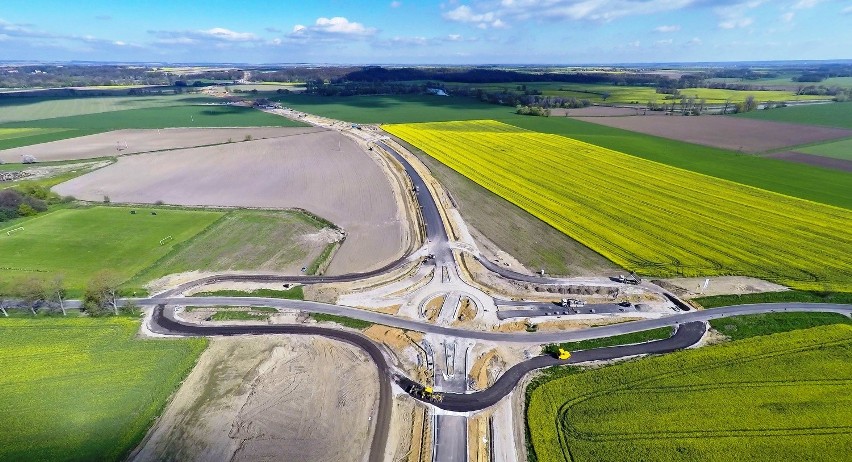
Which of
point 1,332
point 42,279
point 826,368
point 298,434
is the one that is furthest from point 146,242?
point 826,368

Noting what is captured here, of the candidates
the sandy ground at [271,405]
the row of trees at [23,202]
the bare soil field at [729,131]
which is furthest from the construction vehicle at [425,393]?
the bare soil field at [729,131]

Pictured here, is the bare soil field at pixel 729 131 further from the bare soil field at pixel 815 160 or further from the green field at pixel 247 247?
the green field at pixel 247 247

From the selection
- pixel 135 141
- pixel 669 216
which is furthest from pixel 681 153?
pixel 135 141

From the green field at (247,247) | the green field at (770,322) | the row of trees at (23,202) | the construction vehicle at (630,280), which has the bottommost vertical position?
the green field at (770,322)

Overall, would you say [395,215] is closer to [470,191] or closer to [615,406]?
[470,191]

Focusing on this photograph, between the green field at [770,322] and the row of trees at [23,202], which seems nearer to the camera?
the green field at [770,322]

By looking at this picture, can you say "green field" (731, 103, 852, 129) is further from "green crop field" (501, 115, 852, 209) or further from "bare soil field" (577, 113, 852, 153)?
"green crop field" (501, 115, 852, 209)

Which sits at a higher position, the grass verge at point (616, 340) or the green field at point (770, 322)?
the green field at point (770, 322)

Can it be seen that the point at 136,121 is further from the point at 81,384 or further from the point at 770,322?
the point at 770,322
